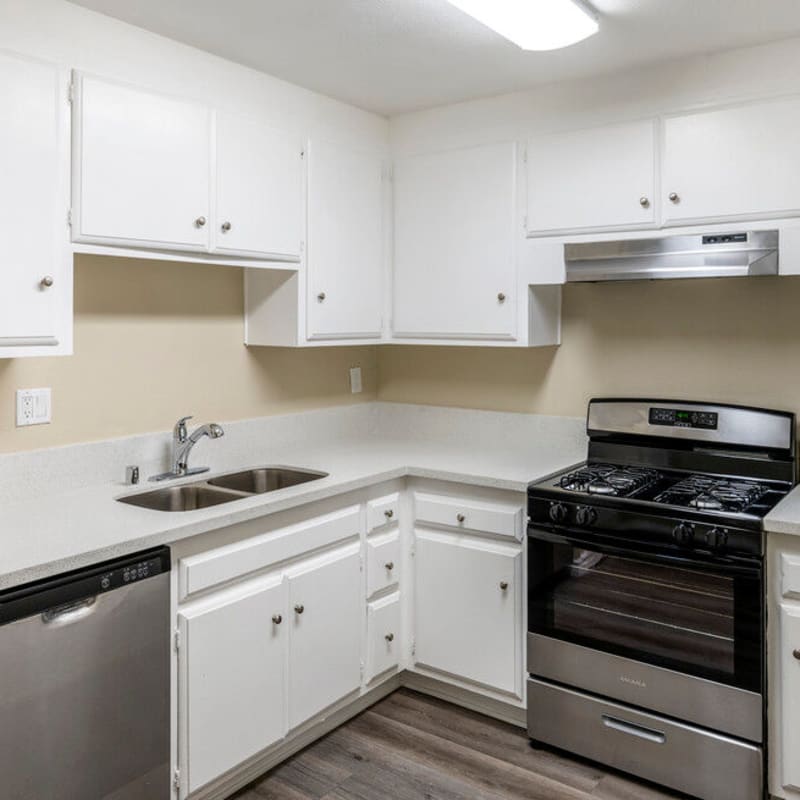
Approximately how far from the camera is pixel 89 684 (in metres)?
1.88

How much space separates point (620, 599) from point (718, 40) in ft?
5.84

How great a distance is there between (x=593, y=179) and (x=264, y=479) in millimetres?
1618

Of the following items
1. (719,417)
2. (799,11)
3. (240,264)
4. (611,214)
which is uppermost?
(799,11)

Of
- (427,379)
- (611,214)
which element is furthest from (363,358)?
(611,214)

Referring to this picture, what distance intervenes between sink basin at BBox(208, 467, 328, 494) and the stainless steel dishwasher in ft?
2.72

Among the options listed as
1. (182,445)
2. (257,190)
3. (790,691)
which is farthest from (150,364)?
(790,691)

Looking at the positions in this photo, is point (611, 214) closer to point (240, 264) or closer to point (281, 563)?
point (240, 264)

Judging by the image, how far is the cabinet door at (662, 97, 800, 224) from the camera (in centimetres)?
246

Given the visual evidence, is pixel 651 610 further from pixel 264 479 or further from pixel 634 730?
pixel 264 479

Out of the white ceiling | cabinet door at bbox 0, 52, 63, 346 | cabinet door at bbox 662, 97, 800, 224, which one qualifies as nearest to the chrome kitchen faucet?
cabinet door at bbox 0, 52, 63, 346

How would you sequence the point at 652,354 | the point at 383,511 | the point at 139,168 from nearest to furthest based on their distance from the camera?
1. the point at 139,168
2. the point at 383,511
3. the point at 652,354

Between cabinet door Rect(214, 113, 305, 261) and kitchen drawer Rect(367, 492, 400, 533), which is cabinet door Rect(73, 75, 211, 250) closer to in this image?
cabinet door Rect(214, 113, 305, 261)

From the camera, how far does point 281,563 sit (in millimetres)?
2449

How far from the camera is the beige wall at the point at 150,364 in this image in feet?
8.16
